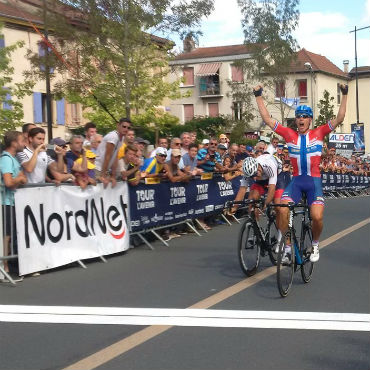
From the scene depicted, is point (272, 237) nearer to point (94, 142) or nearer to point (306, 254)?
point (306, 254)

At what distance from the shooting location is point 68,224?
10461mm

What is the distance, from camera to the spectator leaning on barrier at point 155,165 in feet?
44.0

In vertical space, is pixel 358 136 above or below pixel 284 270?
above

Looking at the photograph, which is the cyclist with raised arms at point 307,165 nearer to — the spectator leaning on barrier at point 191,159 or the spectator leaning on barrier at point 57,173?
the spectator leaning on barrier at point 57,173

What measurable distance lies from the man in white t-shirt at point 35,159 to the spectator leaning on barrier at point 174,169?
11.1ft

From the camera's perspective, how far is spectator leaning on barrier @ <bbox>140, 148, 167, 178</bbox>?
A: 528 inches

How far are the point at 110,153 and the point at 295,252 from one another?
4.24m

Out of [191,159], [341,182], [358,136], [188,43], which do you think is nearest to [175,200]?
[191,159]

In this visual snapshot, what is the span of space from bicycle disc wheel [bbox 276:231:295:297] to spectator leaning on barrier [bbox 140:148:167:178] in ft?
17.6

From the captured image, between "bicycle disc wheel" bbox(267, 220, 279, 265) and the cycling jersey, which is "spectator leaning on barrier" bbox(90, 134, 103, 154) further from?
the cycling jersey

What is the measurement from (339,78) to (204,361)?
3148 inches

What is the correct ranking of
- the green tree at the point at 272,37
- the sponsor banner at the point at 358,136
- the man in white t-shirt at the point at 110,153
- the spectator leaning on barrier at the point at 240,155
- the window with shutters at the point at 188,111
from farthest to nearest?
the window with shutters at the point at 188,111 < the sponsor banner at the point at 358,136 < the green tree at the point at 272,37 < the spectator leaning on barrier at the point at 240,155 < the man in white t-shirt at the point at 110,153

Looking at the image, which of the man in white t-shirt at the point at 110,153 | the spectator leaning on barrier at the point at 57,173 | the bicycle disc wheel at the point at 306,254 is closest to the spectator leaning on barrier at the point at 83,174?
the spectator leaning on barrier at the point at 57,173

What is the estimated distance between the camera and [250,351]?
5.72 m
